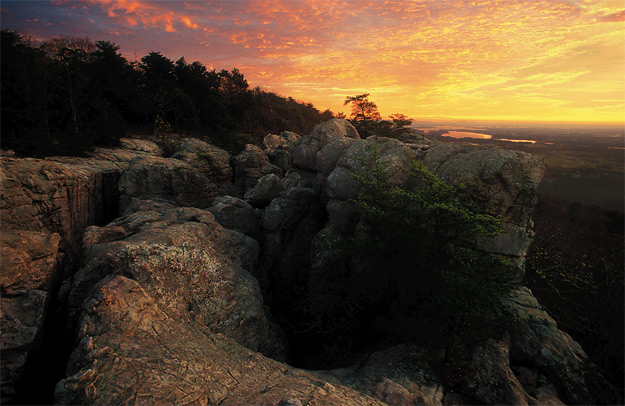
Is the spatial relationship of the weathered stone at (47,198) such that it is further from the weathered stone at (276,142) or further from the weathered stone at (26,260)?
the weathered stone at (276,142)

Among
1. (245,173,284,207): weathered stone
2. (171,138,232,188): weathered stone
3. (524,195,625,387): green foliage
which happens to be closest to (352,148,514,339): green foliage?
(524,195,625,387): green foliage

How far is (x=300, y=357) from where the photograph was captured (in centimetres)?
1006

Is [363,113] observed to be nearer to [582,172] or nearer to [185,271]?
[185,271]

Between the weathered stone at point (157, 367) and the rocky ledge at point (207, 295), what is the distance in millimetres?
25

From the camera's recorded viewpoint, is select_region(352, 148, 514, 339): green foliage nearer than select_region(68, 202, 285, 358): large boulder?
No

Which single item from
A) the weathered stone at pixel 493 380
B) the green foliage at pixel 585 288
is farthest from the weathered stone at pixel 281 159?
the weathered stone at pixel 493 380

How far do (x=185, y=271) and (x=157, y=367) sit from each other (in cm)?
366

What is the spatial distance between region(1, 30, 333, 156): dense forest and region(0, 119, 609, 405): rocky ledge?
5380 millimetres

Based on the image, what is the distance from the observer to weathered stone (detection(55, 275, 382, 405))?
3725mm

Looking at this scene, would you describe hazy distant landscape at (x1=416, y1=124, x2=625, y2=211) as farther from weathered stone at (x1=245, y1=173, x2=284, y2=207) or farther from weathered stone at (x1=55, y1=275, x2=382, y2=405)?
weathered stone at (x1=55, y1=275, x2=382, y2=405)

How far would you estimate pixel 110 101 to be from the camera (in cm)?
2758

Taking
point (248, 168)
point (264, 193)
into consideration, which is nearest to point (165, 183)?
point (264, 193)

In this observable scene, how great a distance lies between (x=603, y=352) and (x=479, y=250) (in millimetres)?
4164

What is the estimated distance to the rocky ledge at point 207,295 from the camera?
14.1 ft
